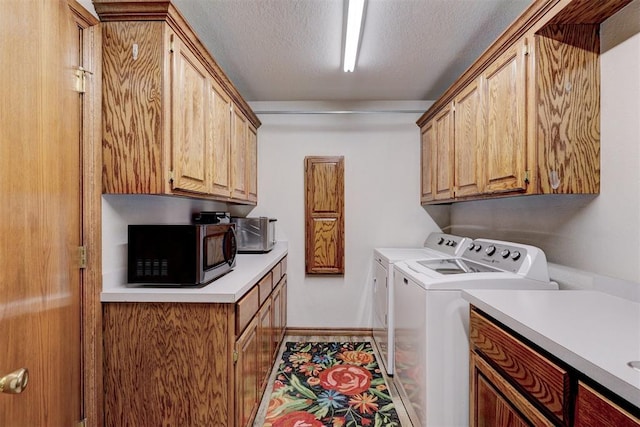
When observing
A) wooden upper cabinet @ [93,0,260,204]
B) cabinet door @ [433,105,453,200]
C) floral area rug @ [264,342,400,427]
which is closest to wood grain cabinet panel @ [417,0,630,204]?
cabinet door @ [433,105,453,200]

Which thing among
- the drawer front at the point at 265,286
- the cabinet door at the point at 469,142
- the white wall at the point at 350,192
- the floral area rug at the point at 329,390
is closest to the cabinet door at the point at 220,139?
the drawer front at the point at 265,286

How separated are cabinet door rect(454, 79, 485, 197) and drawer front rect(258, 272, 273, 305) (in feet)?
5.13

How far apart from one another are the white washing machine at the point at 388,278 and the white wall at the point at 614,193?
0.94 metres

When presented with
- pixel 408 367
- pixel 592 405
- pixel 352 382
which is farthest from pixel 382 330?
pixel 592 405

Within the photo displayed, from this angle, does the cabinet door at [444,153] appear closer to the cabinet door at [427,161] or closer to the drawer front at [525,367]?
the cabinet door at [427,161]

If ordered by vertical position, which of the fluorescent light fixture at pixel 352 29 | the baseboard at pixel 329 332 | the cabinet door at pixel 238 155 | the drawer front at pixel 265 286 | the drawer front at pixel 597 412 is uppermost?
the fluorescent light fixture at pixel 352 29

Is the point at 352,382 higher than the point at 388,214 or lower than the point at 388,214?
lower

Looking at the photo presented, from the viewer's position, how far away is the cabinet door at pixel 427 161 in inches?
119

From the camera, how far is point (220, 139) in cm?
223

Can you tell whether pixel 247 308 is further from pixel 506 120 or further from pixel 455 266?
pixel 506 120

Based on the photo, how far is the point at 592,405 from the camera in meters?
0.75

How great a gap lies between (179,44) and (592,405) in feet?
6.91

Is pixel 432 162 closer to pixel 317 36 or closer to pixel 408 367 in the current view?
pixel 317 36

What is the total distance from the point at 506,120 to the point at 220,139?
180 cm
